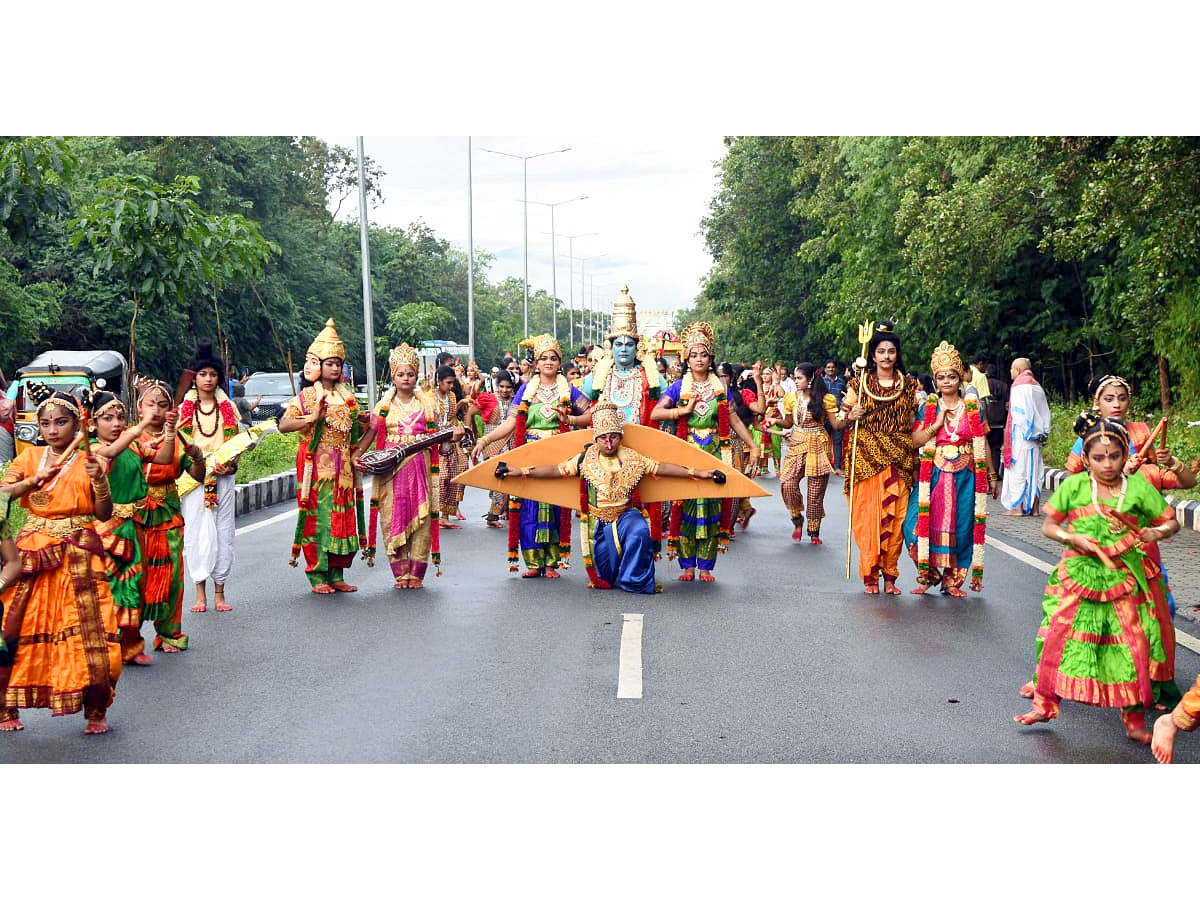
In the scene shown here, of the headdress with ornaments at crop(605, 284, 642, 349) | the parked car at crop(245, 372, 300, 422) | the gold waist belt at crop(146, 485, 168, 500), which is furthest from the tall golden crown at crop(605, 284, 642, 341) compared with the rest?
the parked car at crop(245, 372, 300, 422)

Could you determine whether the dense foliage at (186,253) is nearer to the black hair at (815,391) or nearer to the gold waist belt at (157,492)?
the gold waist belt at (157,492)

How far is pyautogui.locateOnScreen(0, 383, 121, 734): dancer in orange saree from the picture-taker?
6.64 meters

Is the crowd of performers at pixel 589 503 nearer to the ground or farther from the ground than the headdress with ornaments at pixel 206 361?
nearer to the ground

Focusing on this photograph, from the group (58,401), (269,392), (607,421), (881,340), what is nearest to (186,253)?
(607,421)

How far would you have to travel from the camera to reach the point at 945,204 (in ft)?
79.5

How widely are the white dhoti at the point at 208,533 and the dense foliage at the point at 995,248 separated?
34.0 feet

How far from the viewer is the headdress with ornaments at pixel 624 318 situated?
1232 centimetres

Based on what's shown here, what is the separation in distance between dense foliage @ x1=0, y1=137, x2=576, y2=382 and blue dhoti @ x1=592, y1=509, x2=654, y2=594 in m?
5.88

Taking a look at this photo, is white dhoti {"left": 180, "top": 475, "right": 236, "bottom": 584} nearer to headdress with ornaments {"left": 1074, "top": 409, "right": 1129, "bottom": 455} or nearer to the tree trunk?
headdress with ornaments {"left": 1074, "top": 409, "right": 1129, "bottom": 455}

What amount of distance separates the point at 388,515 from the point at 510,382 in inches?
377

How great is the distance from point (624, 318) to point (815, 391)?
10.6 feet

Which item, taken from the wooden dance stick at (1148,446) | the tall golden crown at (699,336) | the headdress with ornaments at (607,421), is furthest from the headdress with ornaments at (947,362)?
the wooden dance stick at (1148,446)

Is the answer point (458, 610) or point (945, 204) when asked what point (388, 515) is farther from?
point (945, 204)
